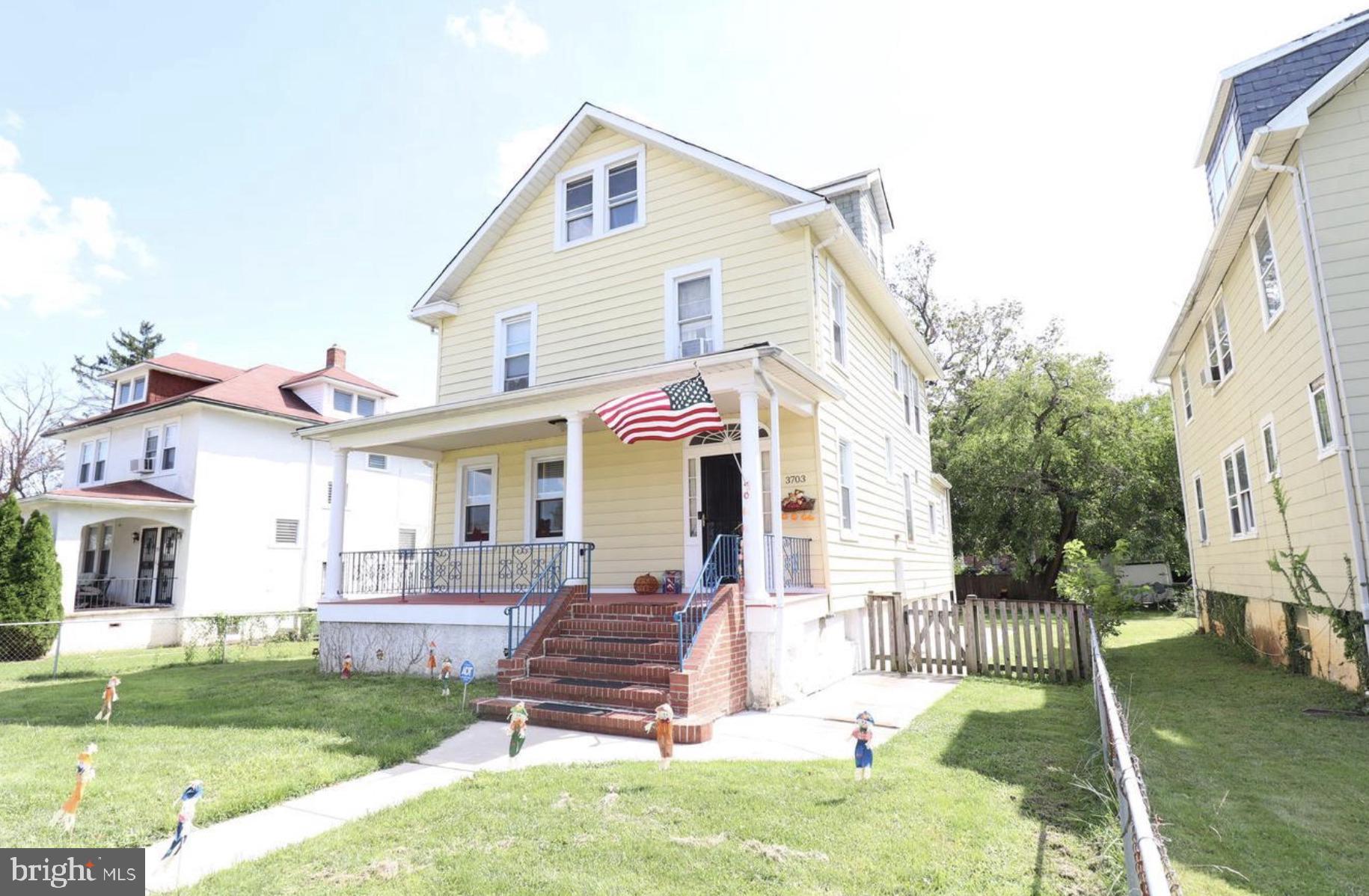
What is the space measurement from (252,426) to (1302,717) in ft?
80.7

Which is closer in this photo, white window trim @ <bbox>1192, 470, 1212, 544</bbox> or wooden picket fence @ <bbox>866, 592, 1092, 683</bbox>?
wooden picket fence @ <bbox>866, 592, 1092, 683</bbox>

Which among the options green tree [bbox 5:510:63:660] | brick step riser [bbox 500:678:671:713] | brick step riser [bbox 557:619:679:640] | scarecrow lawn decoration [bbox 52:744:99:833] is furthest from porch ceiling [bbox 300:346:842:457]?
green tree [bbox 5:510:63:660]

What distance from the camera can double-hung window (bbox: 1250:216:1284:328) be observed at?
1027cm

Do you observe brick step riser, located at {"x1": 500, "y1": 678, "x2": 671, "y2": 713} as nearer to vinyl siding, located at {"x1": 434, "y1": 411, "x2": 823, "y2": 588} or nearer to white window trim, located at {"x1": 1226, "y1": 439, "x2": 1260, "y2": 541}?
vinyl siding, located at {"x1": 434, "y1": 411, "x2": 823, "y2": 588}

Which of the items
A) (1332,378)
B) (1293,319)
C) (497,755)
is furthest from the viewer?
(1293,319)

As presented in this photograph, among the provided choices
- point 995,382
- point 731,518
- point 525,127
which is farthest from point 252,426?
point 995,382

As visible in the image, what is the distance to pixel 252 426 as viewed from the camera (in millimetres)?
21828

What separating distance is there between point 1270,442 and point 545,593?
458 inches

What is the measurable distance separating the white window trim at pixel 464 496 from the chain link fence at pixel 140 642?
4.52 meters

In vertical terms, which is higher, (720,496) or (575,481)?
(575,481)

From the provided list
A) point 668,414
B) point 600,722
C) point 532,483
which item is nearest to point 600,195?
point 532,483

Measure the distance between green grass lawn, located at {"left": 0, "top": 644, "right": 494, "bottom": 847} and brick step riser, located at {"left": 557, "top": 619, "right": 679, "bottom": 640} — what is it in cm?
130

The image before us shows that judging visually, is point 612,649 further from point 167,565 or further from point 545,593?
point 167,565

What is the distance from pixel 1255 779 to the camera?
5.62 metres
